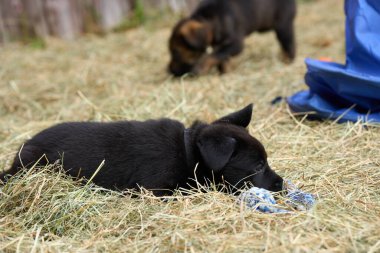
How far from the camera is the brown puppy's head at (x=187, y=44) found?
7.91 m

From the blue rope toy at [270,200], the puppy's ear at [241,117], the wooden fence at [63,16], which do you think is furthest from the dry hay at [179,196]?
the wooden fence at [63,16]

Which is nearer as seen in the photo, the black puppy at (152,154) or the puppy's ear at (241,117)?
the black puppy at (152,154)

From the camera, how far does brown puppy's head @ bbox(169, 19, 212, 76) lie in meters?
7.91

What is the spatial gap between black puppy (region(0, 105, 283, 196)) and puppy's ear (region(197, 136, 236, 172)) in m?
0.01

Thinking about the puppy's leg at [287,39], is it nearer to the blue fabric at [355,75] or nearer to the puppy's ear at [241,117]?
the blue fabric at [355,75]

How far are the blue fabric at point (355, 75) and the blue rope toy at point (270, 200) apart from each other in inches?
64.7

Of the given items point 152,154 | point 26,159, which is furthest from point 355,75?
point 26,159

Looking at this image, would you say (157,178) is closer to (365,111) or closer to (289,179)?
(289,179)

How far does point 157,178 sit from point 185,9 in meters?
8.47

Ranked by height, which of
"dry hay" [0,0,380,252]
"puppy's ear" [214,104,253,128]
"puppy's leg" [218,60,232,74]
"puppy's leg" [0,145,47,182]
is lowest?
"puppy's leg" [218,60,232,74]

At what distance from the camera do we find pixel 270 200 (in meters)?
3.44

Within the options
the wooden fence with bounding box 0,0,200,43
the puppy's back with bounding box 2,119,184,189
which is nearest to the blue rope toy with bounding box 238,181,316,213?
the puppy's back with bounding box 2,119,184,189

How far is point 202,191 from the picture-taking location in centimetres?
375

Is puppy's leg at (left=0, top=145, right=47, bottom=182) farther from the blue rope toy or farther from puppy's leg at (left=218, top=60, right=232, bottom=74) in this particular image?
puppy's leg at (left=218, top=60, right=232, bottom=74)
